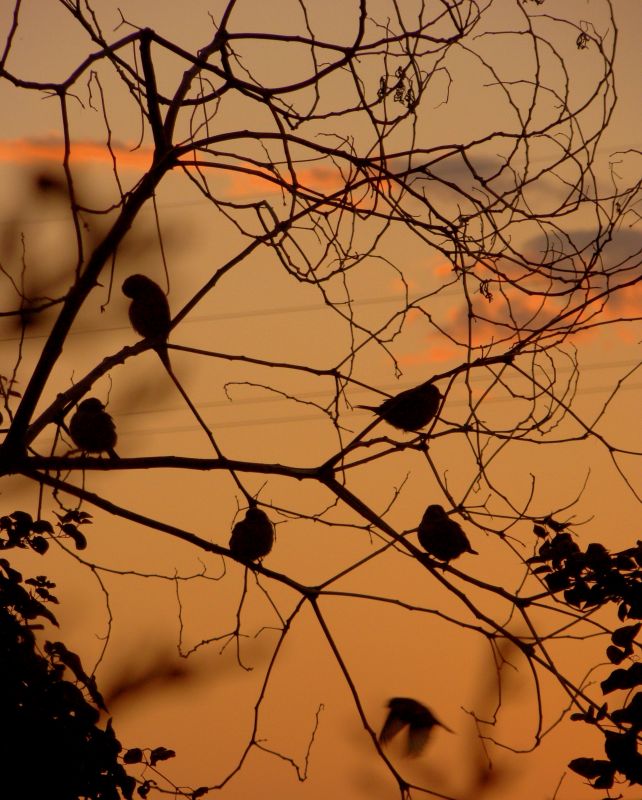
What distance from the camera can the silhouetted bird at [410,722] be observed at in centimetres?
250

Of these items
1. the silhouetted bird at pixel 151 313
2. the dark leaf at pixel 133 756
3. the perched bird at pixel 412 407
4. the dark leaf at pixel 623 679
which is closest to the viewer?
the dark leaf at pixel 623 679

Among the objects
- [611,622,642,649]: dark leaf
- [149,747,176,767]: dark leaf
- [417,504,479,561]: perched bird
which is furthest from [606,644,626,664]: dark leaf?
[149,747,176,767]: dark leaf

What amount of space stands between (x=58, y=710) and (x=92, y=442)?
636 mm

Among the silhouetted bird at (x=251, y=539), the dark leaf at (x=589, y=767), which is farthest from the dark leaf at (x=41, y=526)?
the dark leaf at (x=589, y=767)

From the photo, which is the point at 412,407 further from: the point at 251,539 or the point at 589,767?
the point at 589,767

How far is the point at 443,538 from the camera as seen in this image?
2309 millimetres

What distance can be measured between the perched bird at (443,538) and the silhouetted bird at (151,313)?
26.4 inches

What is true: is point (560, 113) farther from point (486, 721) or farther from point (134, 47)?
point (486, 721)

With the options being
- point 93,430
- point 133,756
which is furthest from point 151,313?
point 133,756

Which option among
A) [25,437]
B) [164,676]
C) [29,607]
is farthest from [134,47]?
[164,676]

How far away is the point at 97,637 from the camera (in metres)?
2.60

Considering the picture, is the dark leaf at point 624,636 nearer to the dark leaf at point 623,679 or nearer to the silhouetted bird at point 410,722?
the dark leaf at point 623,679

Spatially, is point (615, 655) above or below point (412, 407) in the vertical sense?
below

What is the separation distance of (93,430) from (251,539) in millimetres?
475
